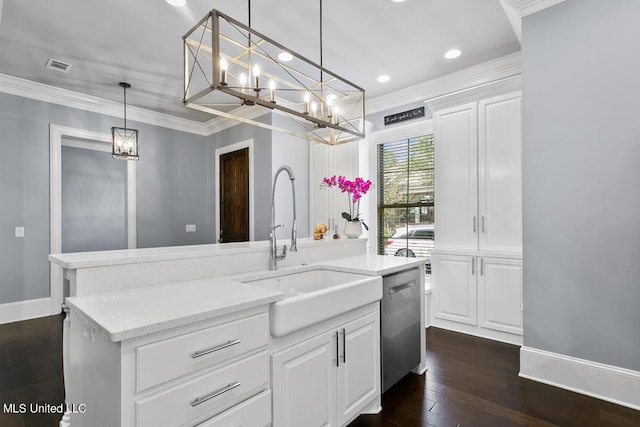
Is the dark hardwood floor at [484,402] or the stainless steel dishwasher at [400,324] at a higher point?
the stainless steel dishwasher at [400,324]

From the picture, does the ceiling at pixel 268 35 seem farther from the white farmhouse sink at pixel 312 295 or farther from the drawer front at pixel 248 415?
the drawer front at pixel 248 415

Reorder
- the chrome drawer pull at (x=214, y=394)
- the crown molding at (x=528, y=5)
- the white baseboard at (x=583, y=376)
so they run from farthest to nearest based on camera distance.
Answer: the crown molding at (x=528, y=5)
the white baseboard at (x=583, y=376)
the chrome drawer pull at (x=214, y=394)

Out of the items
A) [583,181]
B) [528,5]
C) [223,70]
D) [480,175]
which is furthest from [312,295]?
[528,5]

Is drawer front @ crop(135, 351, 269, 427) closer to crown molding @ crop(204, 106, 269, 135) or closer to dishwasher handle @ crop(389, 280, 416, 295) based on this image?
dishwasher handle @ crop(389, 280, 416, 295)

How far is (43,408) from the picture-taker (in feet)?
6.64

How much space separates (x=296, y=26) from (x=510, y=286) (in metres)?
3.07

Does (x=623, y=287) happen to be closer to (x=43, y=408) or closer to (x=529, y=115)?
(x=529, y=115)

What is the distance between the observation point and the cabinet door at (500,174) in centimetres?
305

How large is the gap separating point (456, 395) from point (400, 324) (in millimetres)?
591

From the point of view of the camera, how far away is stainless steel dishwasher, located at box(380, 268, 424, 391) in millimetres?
2074

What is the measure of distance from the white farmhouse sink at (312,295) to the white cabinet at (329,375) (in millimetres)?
105

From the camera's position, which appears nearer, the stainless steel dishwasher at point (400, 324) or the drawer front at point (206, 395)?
the drawer front at point (206, 395)

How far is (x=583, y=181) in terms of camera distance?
2.21 m

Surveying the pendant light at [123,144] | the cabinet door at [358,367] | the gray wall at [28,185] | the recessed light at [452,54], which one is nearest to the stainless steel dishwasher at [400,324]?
the cabinet door at [358,367]
